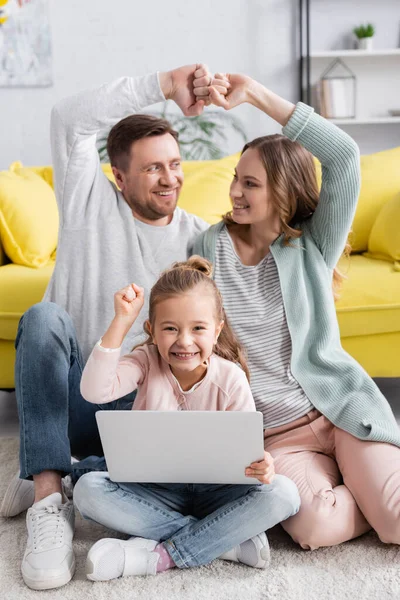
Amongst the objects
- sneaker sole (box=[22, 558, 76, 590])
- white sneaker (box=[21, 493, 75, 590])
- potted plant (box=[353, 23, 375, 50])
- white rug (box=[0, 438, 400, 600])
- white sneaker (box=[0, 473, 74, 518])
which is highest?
potted plant (box=[353, 23, 375, 50])

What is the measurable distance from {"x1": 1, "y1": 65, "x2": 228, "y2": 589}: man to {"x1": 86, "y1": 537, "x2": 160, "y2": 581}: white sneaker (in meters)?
0.09

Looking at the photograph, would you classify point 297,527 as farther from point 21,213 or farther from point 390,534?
point 21,213

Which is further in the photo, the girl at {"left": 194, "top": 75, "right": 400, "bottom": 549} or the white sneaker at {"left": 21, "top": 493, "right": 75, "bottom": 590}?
the girl at {"left": 194, "top": 75, "right": 400, "bottom": 549}

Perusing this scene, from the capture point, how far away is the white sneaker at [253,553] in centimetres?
144

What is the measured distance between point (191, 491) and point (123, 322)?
40 cm

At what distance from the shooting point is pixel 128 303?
1.41m

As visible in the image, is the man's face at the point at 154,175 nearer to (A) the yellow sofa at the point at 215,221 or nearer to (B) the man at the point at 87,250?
(B) the man at the point at 87,250

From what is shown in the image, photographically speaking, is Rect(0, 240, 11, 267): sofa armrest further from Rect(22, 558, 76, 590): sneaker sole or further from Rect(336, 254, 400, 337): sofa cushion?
Rect(22, 558, 76, 590): sneaker sole

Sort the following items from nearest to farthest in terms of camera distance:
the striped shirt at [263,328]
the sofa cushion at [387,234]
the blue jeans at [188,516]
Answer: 1. the blue jeans at [188,516]
2. the striped shirt at [263,328]
3. the sofa cushion at [387,234]

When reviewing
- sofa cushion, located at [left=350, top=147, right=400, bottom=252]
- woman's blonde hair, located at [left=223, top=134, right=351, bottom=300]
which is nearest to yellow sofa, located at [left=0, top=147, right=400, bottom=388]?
sofa cushion, located at [left=350, top=147, right=400, bottom=252]

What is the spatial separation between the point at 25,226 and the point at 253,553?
1476 mm

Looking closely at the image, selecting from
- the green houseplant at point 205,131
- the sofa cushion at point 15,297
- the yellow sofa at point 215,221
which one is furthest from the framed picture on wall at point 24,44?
the sofa cushion at point 15,297

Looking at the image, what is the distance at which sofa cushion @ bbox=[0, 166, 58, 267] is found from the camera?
100 inches

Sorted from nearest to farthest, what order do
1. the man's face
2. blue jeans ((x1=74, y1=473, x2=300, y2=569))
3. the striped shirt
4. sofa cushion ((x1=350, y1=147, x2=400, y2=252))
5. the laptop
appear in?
the laptop
blue jeans ((x1=74, y1=473, x2=300, y2=569))
the striped shirt
the man's face
sofa cushion ((x1=350, y1=147, x2=400, y2=252))
